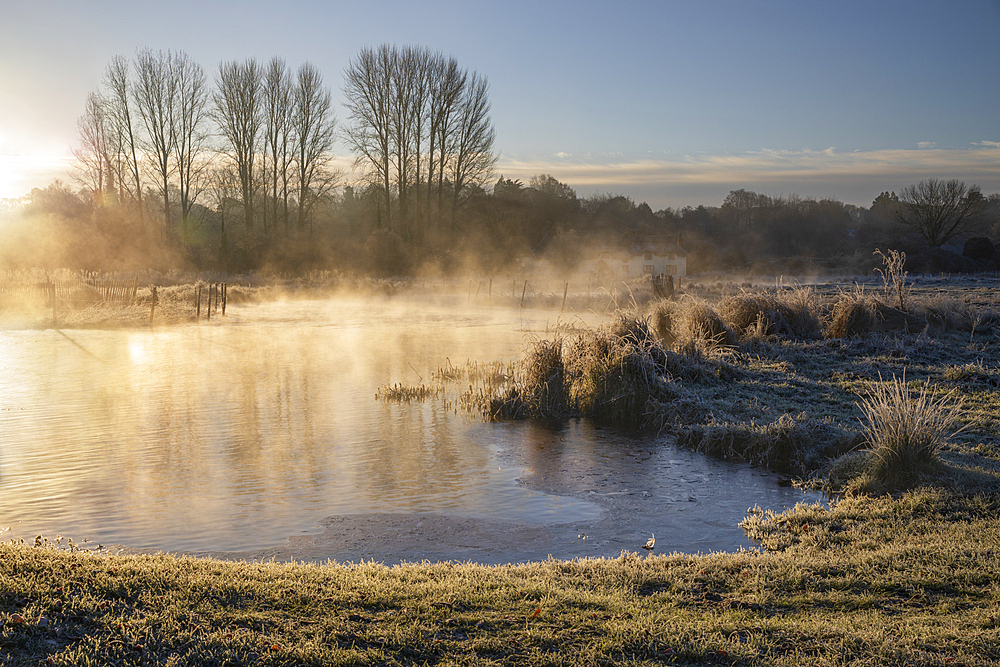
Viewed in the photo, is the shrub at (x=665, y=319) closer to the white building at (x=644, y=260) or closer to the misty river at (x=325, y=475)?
the misty river at (x=325, y=475)

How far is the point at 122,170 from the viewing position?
46.8m

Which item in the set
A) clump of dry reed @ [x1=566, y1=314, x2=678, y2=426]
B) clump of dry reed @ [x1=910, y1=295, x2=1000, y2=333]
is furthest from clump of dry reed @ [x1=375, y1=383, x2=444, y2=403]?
clump of dry reed @ [x1=910, y1=295, x2=1000, y2=333]

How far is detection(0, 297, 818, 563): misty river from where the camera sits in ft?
21.4

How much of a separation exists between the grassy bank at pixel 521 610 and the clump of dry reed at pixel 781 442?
3.27 metres

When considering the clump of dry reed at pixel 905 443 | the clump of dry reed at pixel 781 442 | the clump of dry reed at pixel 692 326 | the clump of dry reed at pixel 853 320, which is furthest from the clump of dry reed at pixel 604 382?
the clump of dry reed at pixel 853 320

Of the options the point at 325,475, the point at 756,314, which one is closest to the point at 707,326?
the point at 756,314

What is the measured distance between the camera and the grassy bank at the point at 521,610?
144 inches

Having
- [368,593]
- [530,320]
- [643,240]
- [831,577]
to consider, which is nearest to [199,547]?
[368,593]

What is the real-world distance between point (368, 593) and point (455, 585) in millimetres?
567

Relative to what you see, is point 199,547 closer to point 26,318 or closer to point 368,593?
point 368,593

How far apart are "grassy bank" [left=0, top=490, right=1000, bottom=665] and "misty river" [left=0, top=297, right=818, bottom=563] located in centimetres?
125

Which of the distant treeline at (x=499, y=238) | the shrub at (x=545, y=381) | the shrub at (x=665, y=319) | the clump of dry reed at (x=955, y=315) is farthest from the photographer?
the distant treeline at (x=499, y=238)

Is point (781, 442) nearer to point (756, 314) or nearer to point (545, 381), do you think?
point (545, 381)

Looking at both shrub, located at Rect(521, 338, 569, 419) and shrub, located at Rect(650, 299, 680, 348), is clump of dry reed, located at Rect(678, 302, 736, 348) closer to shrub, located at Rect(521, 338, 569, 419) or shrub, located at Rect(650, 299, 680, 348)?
shrub, located at Rect(650, 299, 680, 348)
